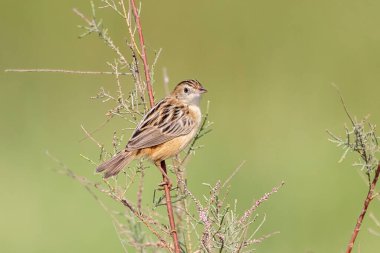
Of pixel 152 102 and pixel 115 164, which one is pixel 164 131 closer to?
pixel 115 164

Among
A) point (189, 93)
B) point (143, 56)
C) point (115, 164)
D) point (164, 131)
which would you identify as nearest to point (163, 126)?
point (164, 131)

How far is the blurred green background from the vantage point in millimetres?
9031

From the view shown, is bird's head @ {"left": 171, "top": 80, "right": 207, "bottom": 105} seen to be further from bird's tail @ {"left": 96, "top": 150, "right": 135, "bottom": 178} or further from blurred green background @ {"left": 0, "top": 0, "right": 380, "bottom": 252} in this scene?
blurred green background @ {"left": 0, "top": 0, "right": 380, "bottom": 252}

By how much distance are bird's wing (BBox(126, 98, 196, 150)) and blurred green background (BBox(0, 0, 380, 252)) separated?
2.12m

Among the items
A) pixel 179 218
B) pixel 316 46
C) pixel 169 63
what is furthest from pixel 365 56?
pixel 179 218

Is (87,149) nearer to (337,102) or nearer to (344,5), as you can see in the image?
(337,102)

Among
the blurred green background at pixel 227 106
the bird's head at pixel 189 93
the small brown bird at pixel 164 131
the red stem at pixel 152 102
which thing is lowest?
the red stem at pixel 152 102

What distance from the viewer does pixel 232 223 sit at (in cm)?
332

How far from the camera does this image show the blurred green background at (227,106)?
9031 millimetres

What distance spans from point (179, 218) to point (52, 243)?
18.2 feet

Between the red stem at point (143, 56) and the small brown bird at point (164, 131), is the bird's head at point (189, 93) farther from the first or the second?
the red stem at point (143, 56)

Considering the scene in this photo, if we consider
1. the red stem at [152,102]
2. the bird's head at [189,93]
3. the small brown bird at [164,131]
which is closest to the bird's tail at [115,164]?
the small brown bird at [164,131]

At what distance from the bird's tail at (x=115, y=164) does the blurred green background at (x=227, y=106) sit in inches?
98.0

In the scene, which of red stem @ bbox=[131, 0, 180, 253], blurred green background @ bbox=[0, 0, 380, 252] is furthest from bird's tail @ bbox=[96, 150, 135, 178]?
blurred green background @ bbox=[0, 0, 380, 252]
